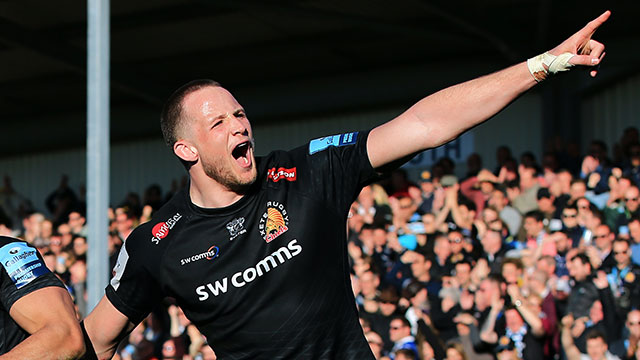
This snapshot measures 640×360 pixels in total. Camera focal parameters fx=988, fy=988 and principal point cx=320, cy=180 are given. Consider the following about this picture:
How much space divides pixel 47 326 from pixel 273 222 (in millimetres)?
993

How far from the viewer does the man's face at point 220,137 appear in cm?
416

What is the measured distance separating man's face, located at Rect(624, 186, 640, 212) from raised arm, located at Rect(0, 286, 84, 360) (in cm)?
846

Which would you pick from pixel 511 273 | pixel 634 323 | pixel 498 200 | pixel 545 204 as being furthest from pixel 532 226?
pixel 634 323

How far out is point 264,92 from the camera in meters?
22.0

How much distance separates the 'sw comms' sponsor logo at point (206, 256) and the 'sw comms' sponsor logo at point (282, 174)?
39 centimetres

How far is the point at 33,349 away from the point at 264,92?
18.4 m

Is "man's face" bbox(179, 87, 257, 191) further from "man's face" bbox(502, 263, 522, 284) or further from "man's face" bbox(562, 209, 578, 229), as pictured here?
"man's face" bbox(562, 209, 578, 229)

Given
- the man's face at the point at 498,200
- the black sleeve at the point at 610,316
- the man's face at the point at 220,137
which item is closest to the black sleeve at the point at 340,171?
the man's face at the point at 220,137

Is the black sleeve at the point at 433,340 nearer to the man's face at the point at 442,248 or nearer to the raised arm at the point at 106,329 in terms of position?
the man's face at the point at 442,248

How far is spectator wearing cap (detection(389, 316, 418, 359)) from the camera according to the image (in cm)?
1045

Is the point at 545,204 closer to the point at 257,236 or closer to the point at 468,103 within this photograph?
the point at 257,236

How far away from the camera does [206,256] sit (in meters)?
4.16

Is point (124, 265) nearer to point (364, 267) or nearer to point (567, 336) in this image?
point (567, 336)

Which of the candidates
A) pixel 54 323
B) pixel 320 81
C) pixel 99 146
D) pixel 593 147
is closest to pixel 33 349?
pixel 54 323
